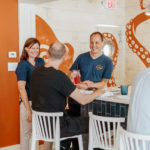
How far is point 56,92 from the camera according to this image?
95.7 inches

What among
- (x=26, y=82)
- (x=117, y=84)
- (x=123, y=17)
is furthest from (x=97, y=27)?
(x=26, y=82)

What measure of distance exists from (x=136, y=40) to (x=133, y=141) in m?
4.15

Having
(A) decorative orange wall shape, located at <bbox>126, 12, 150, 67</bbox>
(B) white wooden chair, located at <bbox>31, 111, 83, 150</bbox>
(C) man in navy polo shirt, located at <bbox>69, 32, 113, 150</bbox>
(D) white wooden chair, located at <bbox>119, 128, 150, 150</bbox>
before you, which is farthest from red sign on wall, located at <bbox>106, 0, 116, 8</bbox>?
(D) white wooden chair, located at <bbox>119, 128, 150, 150</bbox>

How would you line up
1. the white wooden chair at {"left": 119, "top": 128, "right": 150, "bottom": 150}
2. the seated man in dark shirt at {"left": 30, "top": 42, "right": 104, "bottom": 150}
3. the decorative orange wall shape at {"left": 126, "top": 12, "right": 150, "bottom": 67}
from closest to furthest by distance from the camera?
the white wooden chair at {"left": 119, "top": 128, "right": 150, "bottom": 150}
the seated man in dark shirt at {"left": 30, "top": 42, "right": 104, "bottom": 150}
the decorative orange wall shape at {"left": 126, "top": 12, "right": 150, "bottom": 67}

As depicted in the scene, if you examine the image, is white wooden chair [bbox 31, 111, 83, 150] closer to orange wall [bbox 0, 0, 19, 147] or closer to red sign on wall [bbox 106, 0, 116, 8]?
orange wall [bbox 0, 0, 19, 147]

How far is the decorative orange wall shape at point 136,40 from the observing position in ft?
17.6

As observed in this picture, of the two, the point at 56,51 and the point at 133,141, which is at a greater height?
the point at 56,51

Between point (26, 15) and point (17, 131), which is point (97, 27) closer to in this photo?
point (26, 15)

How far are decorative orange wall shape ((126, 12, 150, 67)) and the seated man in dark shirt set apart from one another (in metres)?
3.05

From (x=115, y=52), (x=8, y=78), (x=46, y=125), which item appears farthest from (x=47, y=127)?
(x=115, y=52)

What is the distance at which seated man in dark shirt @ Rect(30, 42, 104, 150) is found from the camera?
94.2 inches

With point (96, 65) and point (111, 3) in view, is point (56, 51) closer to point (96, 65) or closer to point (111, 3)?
point (96, 65)

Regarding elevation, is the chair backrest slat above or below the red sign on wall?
below

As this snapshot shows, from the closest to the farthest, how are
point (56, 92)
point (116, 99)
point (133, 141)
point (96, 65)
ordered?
point (133, 141), point (56, 92), point (116, 99), point (96, 65)
